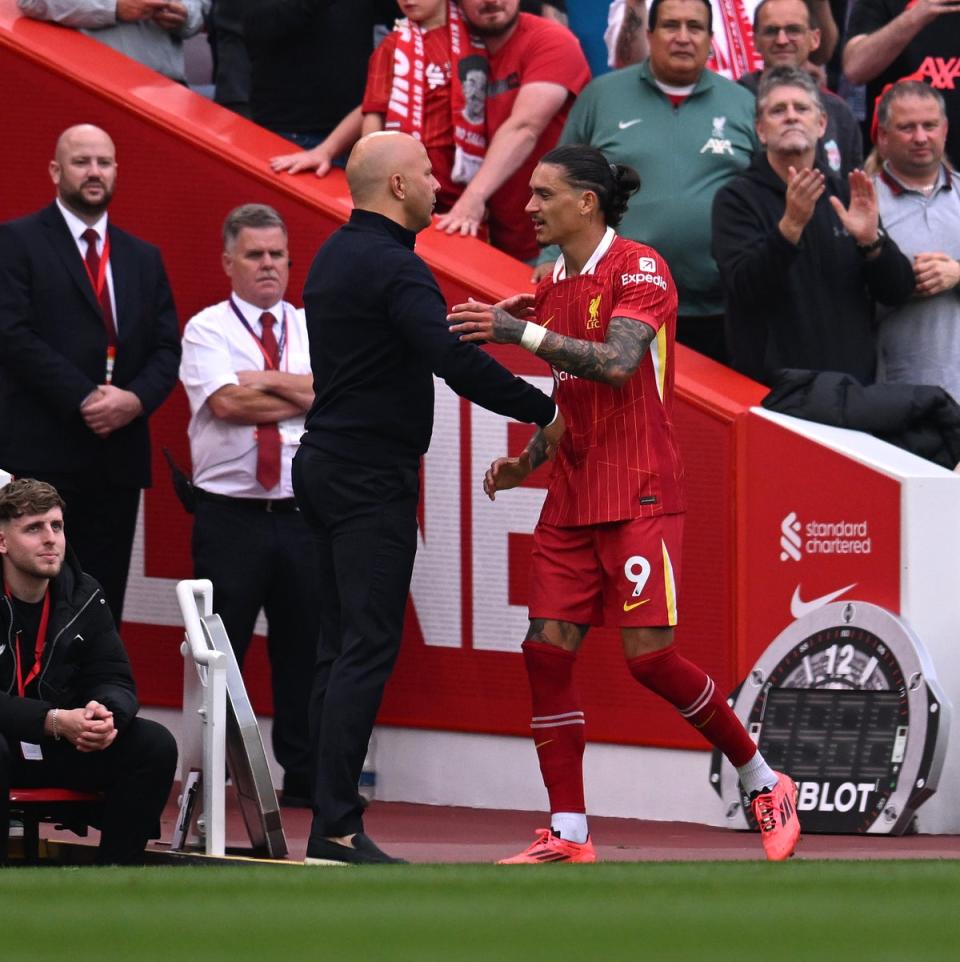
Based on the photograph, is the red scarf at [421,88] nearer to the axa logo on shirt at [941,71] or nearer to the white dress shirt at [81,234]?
the white dress shirt at [81,234]

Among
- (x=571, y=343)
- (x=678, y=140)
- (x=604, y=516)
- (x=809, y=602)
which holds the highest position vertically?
(x=678, y=140)

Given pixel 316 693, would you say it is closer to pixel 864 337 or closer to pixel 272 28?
pixel 864 337

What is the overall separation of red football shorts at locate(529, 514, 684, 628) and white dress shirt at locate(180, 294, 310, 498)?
6.81ft

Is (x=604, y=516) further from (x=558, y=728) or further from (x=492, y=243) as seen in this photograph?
(x=492, y=243)

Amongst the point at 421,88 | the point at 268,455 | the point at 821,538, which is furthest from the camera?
the point at 421,88

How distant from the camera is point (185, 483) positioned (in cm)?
904

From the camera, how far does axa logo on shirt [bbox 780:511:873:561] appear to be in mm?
8312

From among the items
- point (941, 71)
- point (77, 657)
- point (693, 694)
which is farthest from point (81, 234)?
point (941, 71)

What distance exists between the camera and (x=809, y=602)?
8.42m

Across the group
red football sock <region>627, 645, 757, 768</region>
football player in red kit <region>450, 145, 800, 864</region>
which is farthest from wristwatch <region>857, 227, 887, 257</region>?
red football sock <region>627, 645, 757, 768</region>

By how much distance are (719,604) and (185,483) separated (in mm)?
2169

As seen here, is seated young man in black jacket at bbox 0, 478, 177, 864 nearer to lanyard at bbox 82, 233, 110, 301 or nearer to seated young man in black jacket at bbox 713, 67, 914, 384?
lanyard at bbox 82, 233, 110, 301

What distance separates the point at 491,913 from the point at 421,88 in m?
5.14

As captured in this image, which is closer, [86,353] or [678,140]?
[86,353]
